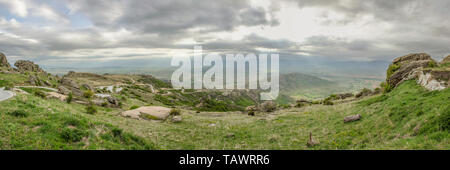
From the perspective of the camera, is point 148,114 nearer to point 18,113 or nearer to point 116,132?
point 116,132

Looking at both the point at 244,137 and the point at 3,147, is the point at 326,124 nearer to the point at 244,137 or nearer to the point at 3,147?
the point at 244,137

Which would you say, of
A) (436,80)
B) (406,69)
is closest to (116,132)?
(436,80)

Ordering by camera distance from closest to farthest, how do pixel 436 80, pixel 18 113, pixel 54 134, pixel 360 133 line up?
pixel 54 134 < pixel 18 113 < pixel 360 133 < pixel 436 80

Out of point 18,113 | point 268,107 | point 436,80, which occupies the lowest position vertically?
point 268,107

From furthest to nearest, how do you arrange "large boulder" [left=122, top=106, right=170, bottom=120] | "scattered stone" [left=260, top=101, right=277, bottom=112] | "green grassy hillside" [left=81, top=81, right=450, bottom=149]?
"scattered stone" [left=260, top=101, right=277, bottom=112] < "large boulder" [left=122, top=106, right=170, bottom=120] < "green grassy hillside" [left=81, top=81, right=450, bottom=149]

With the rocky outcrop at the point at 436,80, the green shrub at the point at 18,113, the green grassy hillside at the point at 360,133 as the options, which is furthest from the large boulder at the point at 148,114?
the rocky outcrop at the point at 436,80

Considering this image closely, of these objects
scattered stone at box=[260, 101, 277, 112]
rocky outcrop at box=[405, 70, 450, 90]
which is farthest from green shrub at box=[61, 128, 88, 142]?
scattered stone at box=[260, 101, 277, 112]

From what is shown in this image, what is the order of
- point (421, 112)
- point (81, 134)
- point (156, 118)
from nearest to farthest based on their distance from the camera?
point (81, 134)
point (421, 112)
point (156, 118)

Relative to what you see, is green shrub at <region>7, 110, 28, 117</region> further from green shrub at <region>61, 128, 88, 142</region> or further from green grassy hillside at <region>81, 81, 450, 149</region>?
green grassy hillside at <region>81, 81, 450, 149</region>
